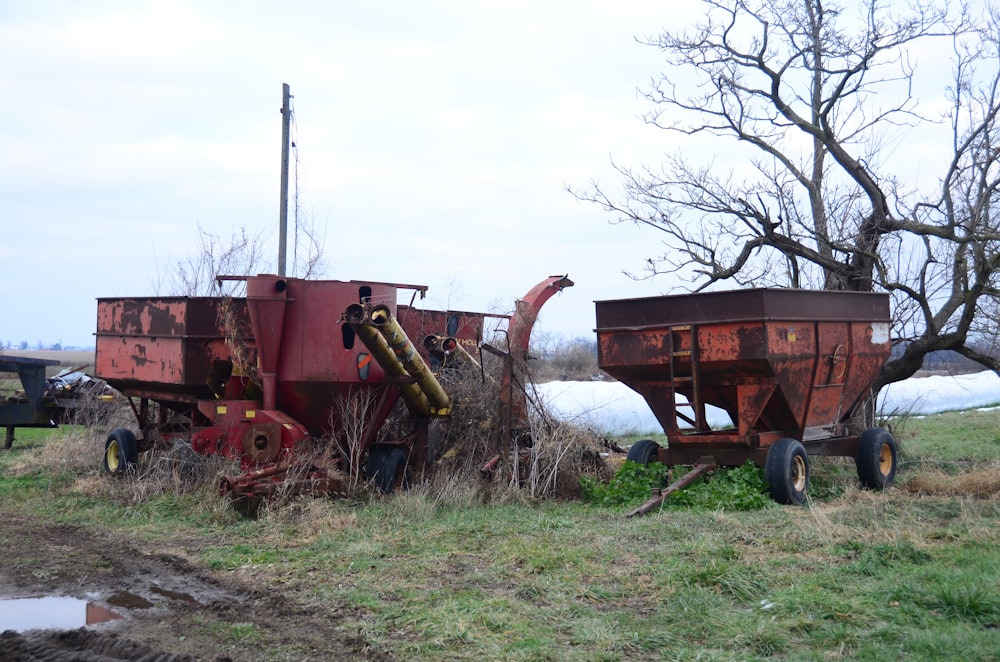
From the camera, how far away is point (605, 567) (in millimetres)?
7074

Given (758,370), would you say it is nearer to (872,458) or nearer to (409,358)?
(872,458)

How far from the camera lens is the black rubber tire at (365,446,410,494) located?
1080 cm

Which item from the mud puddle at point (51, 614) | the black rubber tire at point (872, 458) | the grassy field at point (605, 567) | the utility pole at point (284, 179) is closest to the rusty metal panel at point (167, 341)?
the grassy field at point (605, 567)

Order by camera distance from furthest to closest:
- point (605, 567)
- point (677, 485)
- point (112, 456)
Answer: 1. point (112, 456)
2. point (677, 485)
3. point (605, 567)

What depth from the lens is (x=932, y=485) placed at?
10602 millimetres

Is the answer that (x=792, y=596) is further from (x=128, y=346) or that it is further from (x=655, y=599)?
(x=128, y=346)

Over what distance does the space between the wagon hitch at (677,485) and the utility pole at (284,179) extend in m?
10.6

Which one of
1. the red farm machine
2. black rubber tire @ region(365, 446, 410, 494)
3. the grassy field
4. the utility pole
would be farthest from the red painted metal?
the utility pole

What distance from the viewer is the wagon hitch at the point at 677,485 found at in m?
9.47

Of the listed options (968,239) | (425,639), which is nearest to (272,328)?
(425,639)

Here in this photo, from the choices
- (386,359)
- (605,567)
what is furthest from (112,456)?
(605,567)

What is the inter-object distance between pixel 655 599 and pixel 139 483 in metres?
7.13

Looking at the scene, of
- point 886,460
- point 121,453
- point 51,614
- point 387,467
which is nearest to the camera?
point 51,614

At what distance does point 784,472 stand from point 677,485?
1.10 meters
